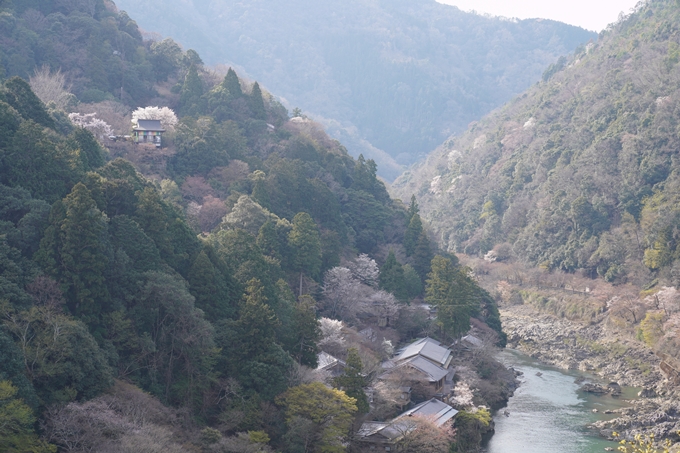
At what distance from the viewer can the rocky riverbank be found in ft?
95.2

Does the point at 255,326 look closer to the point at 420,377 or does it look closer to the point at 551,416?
the point at 420,377

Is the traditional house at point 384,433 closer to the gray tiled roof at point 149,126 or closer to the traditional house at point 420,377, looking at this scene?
the traditional house at point 420,377

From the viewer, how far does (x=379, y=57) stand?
16800 centimetres

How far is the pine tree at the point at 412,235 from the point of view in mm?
44031


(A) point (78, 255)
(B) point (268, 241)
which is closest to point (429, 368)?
(B) point (268, 241)

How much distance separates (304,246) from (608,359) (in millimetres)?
19539

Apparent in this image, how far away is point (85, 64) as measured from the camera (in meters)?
46.6

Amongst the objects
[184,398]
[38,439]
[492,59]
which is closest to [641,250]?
[184,398]

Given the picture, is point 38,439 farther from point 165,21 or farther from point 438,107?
point 438,107

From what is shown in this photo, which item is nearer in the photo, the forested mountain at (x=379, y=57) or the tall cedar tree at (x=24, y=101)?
the tall cedar tree at (x=24, y=101)

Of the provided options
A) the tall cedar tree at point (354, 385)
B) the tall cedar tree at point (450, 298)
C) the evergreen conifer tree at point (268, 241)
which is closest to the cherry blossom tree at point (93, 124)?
the evergreen conifer tree at point (268, 241)

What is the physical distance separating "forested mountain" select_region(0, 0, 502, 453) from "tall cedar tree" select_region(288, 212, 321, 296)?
75 millimetres

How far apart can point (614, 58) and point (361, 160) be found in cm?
3693

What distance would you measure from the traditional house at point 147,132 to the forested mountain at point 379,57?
9430 cm
